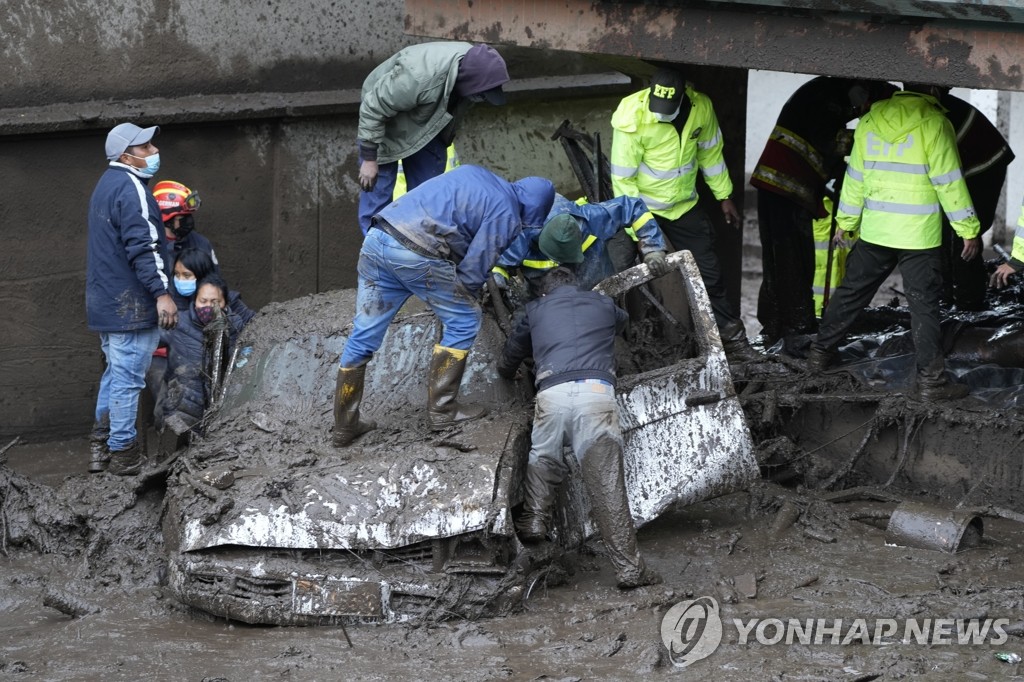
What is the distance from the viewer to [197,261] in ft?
25.4

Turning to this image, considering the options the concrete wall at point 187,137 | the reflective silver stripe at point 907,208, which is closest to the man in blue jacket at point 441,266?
the reflective silver stripe at point 907,208

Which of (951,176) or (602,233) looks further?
(951,176)

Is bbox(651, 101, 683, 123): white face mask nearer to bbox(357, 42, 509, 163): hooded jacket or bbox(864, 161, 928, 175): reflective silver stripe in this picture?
bbox(864, 161, 928, 175): reflective silver stripe

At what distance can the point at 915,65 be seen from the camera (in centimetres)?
646

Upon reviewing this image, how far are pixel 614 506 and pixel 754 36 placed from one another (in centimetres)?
267

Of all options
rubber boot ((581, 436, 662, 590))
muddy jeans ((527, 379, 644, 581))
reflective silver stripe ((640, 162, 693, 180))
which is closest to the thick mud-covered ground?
rubber boot ((581, 436, 662, 590))

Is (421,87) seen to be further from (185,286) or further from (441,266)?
(185,286)

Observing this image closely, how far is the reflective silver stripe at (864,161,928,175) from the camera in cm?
714

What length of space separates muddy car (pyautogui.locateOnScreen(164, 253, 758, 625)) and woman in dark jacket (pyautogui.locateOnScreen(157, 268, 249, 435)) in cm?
32

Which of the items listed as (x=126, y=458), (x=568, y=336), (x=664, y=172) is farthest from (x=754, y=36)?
(x=126, y=458)

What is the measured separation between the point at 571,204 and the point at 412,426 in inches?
59.2

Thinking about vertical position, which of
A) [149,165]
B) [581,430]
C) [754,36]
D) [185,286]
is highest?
[754,36]

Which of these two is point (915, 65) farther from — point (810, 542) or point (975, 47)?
point (810, 542)

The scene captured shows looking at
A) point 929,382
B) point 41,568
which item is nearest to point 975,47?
point 929,382
